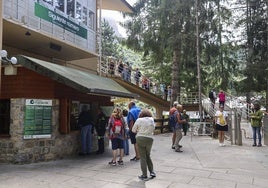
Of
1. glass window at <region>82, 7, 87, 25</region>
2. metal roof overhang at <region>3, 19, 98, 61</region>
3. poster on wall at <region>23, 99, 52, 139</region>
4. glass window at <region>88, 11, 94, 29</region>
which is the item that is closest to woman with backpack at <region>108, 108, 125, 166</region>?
poster on wall at <region>23, 99, 52, 139</region>

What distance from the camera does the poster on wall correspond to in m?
8.86

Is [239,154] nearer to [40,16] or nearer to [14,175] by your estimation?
[14,175]

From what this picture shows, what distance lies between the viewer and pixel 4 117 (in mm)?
9320

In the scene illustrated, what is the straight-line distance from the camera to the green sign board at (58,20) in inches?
455

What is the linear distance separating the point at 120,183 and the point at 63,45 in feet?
25.7

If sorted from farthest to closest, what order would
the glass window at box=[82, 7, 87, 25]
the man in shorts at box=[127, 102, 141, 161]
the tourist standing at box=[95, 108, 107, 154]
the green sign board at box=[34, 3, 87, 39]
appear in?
the glass window at box=[82, 7, 87, 25] → the green sign board at box=[34, 3, 87, 39] → the tourist standing at box=[95, 108, 107, 154] → the man in shorts at box=[127, 102, 141, 161]

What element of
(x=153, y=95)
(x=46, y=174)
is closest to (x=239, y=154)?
(x=46, y=174)

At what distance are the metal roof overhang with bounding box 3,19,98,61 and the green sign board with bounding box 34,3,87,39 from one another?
764mm

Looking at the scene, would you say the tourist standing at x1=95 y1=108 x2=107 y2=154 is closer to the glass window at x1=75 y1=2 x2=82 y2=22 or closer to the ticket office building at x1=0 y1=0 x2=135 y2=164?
the ticket office building at x1=0 y1=0 x2=135 y2=164

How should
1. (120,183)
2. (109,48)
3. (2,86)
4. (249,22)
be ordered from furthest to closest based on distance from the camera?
(109,48)
(249,22)
(2,86)
(120,183)

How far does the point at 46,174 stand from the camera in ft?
24.4

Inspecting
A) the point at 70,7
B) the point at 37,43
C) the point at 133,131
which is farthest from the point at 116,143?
the point at 70,7

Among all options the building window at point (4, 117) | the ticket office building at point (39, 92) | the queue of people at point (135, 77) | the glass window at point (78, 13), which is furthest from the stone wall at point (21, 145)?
the queue of people at point (135, 77)

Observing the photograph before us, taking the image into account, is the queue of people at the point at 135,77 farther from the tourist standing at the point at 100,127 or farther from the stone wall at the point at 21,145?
the stone wall at the point at 21,145
